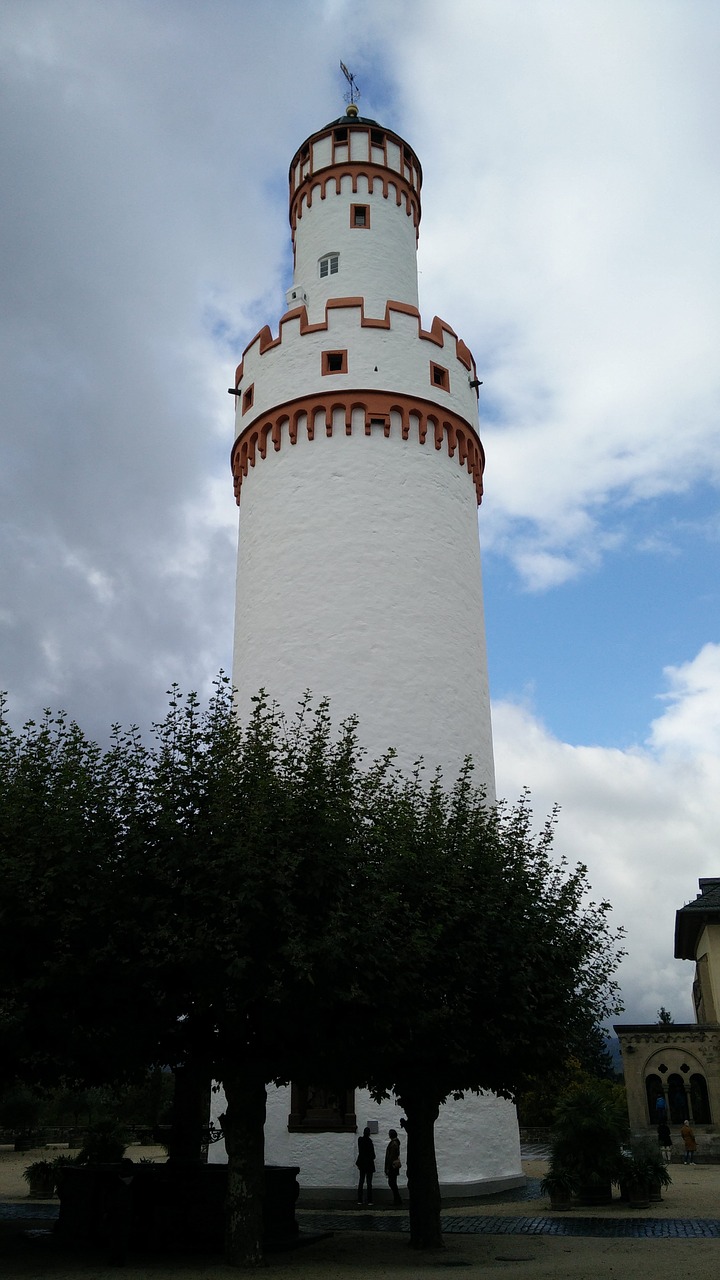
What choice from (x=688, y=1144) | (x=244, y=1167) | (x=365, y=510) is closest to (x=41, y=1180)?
(x=244, y=1167)

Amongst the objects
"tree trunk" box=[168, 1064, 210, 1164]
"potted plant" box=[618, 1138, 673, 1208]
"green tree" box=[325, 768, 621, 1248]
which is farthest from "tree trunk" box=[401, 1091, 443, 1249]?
"potted plant" box=[618, 1138, 673, 1208]

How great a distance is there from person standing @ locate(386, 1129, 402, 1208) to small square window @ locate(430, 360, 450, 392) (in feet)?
59.6

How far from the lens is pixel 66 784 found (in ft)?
44.3

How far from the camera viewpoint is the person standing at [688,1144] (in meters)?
29.4

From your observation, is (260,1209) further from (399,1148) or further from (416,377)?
(416,377)

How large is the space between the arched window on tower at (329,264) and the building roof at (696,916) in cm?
2469

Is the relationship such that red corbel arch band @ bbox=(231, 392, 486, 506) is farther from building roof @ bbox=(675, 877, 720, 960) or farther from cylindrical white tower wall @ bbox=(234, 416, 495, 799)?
building roof @ bbox=(675, 877, 720, 960)

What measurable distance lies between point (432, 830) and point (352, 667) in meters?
7.99

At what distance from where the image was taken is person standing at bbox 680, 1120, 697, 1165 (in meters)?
29.4

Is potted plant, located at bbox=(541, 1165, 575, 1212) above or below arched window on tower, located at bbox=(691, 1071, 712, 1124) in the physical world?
below

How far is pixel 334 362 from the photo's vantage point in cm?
2614

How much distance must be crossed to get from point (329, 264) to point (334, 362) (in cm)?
468

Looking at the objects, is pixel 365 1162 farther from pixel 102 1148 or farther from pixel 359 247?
pixel 359 247

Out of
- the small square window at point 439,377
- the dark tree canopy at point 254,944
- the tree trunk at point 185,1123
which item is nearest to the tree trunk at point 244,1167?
the dark tree canopy at point 254,944
